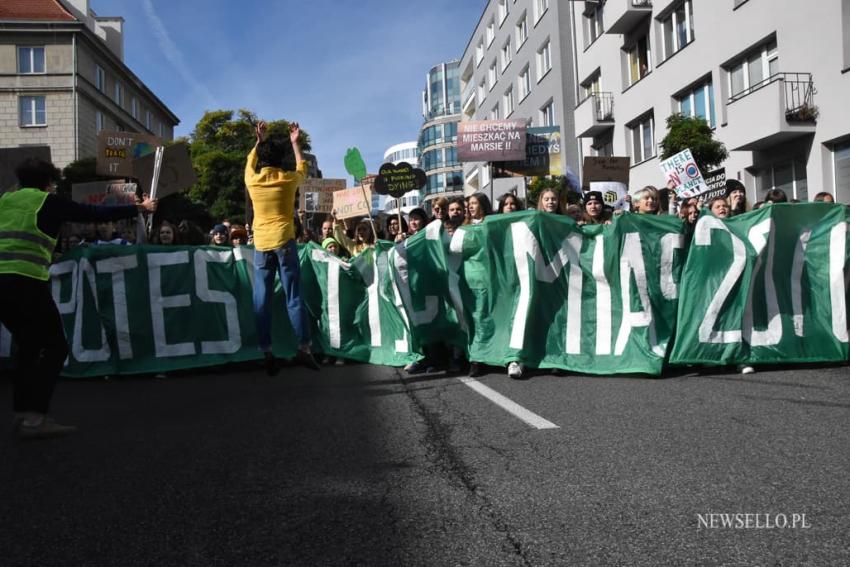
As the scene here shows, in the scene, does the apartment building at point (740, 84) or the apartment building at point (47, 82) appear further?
the apartment building at point (47, 82)

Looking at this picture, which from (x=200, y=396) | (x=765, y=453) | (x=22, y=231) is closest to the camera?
(x=765, y=453)

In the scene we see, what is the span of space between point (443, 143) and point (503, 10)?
53868 mm

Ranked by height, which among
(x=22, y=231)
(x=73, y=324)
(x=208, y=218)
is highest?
(x=208, y=218)

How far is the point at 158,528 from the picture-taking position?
8.83ft

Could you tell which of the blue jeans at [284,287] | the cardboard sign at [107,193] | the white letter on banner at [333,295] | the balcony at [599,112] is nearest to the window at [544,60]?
the balcony at [599,112]

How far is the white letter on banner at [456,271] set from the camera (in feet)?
22.2

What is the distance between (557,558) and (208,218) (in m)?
44.1

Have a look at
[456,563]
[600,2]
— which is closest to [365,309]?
[456,563]

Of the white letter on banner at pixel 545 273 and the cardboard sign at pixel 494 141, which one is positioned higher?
the cardboard sign at pixel 494 141

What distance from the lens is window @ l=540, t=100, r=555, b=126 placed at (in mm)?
32625

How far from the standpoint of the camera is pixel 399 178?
45.2 ft

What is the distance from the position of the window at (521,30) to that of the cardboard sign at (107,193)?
1050 inches

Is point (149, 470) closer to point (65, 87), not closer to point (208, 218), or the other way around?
point (208, 218)

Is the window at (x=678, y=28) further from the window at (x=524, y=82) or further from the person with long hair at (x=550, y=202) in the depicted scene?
the person with long hair at (x=550, y=202)
